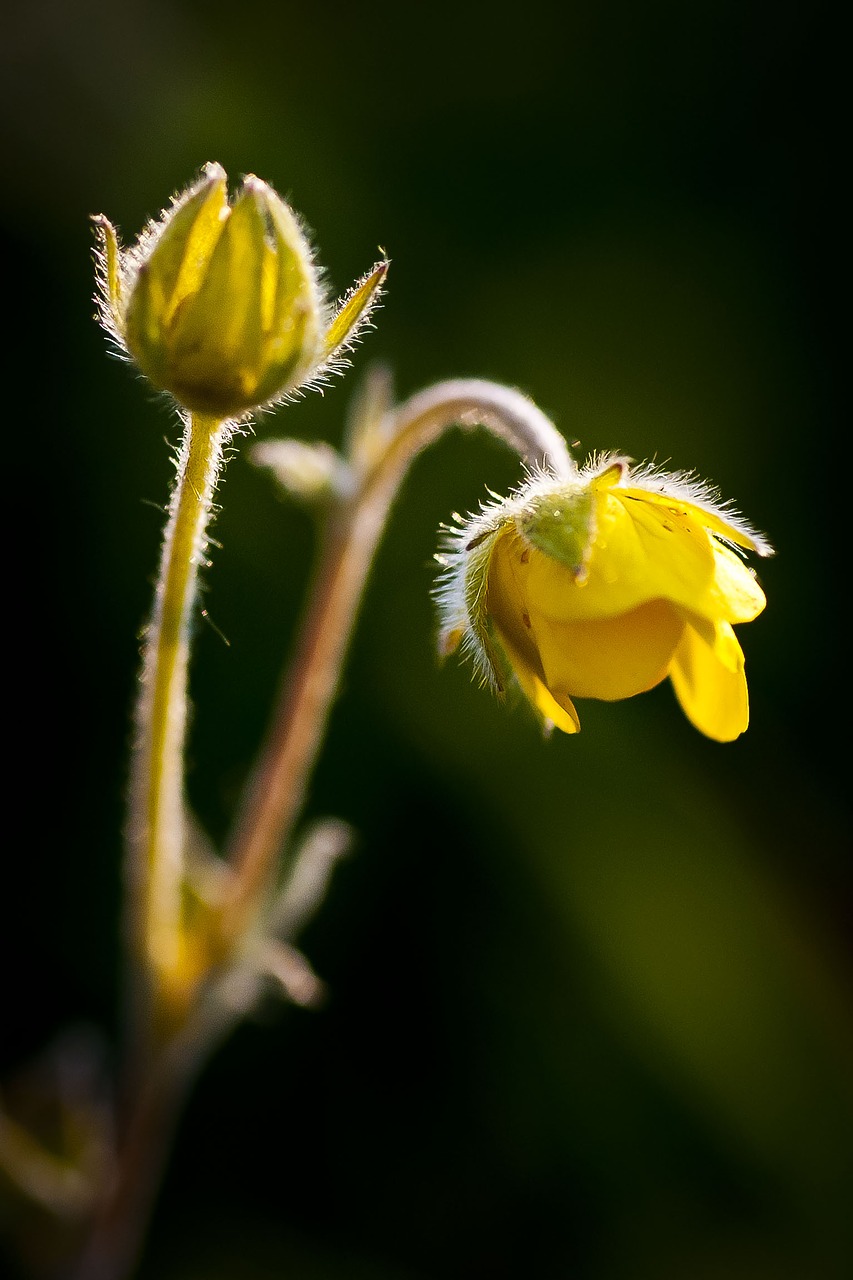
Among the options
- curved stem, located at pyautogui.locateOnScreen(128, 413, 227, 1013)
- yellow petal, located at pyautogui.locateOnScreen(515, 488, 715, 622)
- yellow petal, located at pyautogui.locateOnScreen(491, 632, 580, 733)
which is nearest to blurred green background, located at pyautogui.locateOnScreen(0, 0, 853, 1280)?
curved stem, located at pyautogui.locateOnScreen(128, 413, 227, 1013)

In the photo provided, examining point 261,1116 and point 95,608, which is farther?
point 95,608

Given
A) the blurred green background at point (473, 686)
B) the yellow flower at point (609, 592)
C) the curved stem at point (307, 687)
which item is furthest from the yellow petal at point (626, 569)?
the blurred green background at point (473, 686)

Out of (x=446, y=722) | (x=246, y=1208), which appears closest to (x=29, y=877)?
(x=246, y=1208)

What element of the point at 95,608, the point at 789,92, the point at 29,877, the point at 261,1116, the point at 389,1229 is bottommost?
the point at 389,1229

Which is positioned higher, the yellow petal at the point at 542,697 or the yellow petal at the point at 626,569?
the yellow petal at the point at 626,569

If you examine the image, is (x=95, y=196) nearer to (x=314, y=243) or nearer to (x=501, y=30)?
(x=314, y=243)

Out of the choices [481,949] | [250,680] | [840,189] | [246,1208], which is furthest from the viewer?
[840,189]

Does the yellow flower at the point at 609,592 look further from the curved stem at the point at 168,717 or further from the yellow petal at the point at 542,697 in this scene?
the curved stem at the point at 168,717
